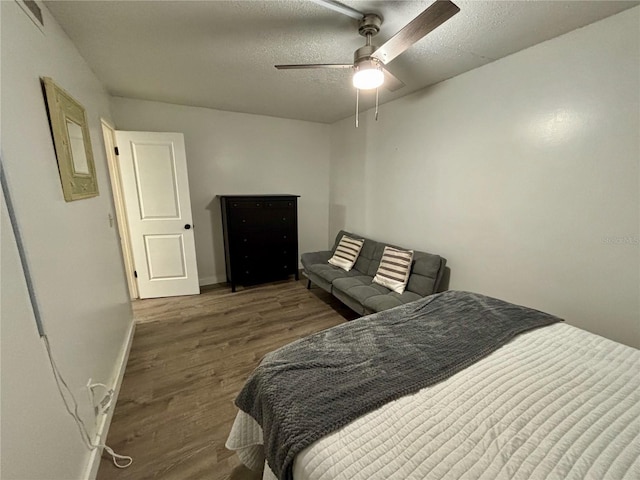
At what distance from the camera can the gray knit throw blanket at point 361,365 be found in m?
0.89

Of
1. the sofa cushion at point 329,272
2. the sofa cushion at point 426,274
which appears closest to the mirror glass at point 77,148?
the sofa cushion at point 329,272

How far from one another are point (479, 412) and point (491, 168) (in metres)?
1.91

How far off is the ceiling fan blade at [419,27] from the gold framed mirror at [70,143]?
169cm

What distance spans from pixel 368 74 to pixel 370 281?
6.39 feet

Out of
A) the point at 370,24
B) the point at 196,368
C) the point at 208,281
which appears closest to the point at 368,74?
the point at 370,24

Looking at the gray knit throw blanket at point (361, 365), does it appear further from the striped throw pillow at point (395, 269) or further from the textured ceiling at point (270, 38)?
the textured ceiling at point (270, 38)

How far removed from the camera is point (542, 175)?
182 cm

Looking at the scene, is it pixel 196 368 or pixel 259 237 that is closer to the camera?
pixel 196 368

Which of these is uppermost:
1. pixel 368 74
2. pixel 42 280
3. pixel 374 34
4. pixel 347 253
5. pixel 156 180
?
pixel 374 34

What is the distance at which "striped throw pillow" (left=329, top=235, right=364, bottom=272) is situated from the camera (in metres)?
3.21

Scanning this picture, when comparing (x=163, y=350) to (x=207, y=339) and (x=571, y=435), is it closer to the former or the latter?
(x=207, y=339)

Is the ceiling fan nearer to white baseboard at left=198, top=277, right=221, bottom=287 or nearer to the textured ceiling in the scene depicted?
the textured ceiling

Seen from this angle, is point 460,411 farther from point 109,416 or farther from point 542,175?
point 109,416

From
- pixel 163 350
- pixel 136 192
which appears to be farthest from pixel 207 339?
pixel 136 192
